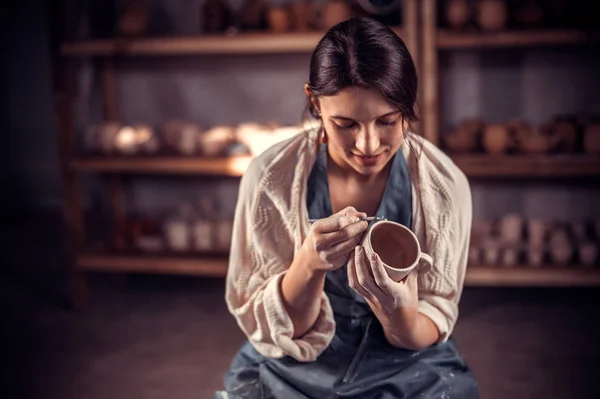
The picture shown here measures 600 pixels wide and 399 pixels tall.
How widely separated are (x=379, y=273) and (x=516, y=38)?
1.93 m

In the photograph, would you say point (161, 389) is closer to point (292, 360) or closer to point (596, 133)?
point (292, 360)

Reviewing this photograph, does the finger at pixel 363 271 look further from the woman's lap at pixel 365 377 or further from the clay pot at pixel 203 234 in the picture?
the clay pot at pixel 203 234

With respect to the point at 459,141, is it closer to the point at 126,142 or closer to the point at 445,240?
the point at 126,142

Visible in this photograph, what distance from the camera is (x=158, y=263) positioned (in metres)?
3.05

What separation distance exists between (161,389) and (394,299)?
1.37 metres

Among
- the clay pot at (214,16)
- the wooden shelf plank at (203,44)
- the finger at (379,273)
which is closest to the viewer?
the finger at (379,273)

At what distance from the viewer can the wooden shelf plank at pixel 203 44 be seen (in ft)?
9.28

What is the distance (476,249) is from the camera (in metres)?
2.97

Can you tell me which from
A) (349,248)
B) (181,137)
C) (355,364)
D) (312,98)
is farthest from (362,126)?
(181,137)

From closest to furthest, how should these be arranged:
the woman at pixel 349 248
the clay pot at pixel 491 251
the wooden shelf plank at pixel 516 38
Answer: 1. the woman at pixel 349 248
2. the wooden shelf plank at pixel 516 38
3. the clay pot at pixel 491 251

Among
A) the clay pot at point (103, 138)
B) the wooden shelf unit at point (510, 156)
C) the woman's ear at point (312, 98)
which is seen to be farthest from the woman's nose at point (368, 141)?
the clay pot at point (103, 138)

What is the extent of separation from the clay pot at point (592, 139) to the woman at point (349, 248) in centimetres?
157

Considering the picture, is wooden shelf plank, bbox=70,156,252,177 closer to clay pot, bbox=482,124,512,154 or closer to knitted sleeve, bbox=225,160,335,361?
clay pot, bbox=482,124,512,154

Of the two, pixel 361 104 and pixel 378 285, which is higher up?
pixel 361 104
